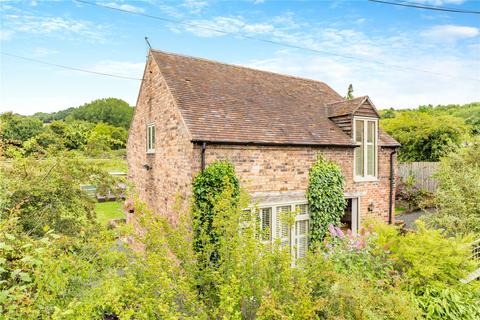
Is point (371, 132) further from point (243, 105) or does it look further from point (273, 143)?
point (243, 105)

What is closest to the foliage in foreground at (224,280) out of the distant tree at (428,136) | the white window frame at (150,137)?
the white window frame at (150,137)

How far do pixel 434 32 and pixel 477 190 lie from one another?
386 inches

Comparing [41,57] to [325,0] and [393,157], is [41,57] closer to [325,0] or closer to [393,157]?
[325,0]

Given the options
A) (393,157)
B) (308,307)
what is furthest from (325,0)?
(308,307)

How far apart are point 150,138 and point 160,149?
1.70 meters

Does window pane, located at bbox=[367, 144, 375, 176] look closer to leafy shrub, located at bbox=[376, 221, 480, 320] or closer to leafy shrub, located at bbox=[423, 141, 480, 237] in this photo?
leafy shrub, located at bbox=[423, 141, 480, 237]

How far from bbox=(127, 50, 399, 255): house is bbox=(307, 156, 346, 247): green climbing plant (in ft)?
0.93

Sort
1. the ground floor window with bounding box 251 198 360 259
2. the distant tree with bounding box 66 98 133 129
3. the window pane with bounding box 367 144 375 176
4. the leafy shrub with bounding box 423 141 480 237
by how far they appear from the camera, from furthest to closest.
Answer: the distant tree with bounding box 66 98 133 129
the window pane with bounding box 367 144 375 176
the leafy shrub with bounding box 423 141 480 237
the ground floor window with bounding box 251 198 360 259

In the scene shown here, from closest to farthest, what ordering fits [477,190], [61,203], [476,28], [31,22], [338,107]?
[61,203] → [31,22] → [477,190] → [338,107] → [476,28]

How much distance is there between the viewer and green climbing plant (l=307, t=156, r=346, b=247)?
33.8 feet

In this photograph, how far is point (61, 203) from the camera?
6352 millimetres

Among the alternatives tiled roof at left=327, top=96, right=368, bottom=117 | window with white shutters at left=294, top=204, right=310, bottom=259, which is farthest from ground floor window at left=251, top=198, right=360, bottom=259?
tiled roof at left=327, top=96, right=368, bottom=117

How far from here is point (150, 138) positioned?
12.1m

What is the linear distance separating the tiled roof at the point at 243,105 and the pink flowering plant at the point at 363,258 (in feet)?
13.6
